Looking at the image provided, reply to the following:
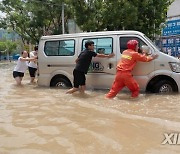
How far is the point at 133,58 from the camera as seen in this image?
275 inches

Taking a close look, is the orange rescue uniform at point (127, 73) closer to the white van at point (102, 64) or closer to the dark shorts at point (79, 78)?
the white van at point (102, 64)

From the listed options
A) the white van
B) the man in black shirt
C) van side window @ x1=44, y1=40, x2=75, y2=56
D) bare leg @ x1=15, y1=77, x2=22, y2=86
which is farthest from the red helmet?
bare leg @ x1=15, y1=77, x2=22, y2=86

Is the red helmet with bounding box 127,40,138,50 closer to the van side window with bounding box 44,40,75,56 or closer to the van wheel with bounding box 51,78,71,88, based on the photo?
the van side window with bounding box 44,40,75,56

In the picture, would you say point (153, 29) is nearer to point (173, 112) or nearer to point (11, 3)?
point (173, 112)

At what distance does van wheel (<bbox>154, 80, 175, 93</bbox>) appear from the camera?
7.33 meters

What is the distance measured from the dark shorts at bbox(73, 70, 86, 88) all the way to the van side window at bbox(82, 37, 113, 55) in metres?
0.78

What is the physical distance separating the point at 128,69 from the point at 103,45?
1.29m

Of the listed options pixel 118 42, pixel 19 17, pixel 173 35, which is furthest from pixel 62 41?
pixel 19 17

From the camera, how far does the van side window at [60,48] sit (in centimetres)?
845

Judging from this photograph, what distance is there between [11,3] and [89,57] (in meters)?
18.8

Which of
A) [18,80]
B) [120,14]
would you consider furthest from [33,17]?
[18,80]

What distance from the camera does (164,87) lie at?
291 inches

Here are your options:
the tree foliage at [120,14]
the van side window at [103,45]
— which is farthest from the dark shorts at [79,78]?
the tree foliage at [120,14]

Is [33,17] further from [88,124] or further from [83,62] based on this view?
[88,124]
